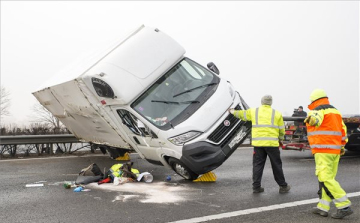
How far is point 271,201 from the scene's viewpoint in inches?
204

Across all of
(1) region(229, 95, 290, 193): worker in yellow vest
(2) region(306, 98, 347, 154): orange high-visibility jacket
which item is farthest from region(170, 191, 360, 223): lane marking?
(2) region(306, 98, 347, 154): orange high-visibility jacket

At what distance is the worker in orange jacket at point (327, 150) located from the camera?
438 centimetres

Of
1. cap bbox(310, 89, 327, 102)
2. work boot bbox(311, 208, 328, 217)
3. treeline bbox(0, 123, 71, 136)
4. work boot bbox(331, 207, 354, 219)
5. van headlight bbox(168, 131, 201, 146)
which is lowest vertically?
work boot bbox(311, 208, 328, 217)

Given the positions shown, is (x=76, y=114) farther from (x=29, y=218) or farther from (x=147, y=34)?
(x=29, y=218)

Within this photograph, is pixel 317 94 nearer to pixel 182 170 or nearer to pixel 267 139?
pixel 267 139

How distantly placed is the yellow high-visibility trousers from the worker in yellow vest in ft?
4.01

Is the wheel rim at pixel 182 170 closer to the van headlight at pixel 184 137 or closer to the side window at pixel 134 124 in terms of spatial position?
the van headlight at pixel 184 137

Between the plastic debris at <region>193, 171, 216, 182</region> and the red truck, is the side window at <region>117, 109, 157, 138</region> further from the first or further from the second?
the red truck

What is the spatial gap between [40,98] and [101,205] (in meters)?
5.08

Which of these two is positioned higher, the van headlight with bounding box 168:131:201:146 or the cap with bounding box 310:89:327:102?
the cap with bounding box 310:89:327:102

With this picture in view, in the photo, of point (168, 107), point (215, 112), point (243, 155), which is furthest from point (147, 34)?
point (243, 155)

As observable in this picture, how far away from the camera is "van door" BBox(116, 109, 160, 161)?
6.22 m

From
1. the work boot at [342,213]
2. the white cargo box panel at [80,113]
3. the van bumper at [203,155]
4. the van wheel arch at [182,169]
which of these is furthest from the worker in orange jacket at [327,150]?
the white cargo box panel at [80,113]

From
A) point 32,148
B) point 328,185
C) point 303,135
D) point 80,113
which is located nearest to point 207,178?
point 328,185
